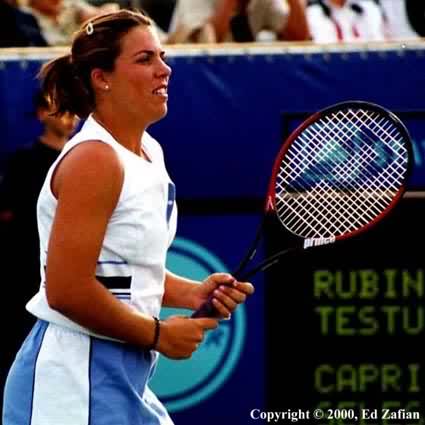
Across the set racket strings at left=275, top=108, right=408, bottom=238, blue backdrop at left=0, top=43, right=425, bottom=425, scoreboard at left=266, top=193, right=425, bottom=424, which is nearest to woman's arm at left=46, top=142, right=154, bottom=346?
racket strings at left=275, top=108, right=408, bottom=238

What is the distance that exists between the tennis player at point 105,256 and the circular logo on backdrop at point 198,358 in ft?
7.05

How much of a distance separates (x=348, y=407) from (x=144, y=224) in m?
2.41

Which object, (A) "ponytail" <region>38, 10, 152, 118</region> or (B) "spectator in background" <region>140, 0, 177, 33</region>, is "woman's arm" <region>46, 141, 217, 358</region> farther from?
(B) "spectator in background" <region>140, 0, 177, 33</region>

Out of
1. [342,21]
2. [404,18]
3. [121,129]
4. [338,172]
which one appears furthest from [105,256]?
[404,18]

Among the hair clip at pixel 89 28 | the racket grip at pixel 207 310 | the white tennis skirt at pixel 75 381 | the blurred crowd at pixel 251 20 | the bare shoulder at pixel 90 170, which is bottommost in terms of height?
the white tennis skirt at pixel 75 381

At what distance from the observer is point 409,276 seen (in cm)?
545

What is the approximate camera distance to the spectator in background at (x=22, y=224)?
5.86m

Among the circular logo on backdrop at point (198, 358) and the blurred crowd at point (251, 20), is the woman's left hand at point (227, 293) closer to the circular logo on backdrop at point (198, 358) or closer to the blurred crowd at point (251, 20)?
the circular logo on backdrop at point (198, 358)

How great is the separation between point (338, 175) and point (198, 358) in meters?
1.42

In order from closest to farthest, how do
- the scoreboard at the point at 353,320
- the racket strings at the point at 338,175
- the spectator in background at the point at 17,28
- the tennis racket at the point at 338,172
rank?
1. the tennis racket at the point at 338,172
2. the racket strings at the point at 338,175
3. the scoreboard at the point at 353,320
4. the spectator in background at the point at 17,28

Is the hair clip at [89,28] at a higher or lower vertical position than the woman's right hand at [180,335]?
higher

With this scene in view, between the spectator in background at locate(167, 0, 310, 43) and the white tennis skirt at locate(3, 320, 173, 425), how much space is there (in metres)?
3.74

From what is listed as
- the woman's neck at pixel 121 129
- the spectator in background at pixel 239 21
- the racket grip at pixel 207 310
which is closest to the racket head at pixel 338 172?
the racket grip at pixel 207 310

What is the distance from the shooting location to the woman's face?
138 inches
